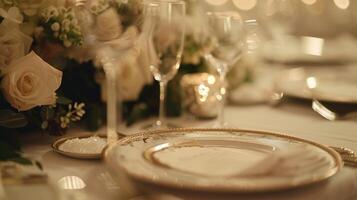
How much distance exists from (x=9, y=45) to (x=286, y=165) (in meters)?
0.47

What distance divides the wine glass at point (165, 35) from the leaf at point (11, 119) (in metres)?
0.26

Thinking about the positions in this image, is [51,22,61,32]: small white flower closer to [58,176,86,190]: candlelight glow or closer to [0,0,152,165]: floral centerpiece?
[0,0,152,165]: floral centerpiece

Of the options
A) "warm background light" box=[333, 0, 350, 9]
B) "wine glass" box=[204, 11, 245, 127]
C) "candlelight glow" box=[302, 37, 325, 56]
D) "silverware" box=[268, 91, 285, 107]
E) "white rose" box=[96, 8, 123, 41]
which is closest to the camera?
"white rose" box=[96, 8, 123, 41]

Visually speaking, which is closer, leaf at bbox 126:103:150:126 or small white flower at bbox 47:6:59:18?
small white flower at bbox 47:6:59:18

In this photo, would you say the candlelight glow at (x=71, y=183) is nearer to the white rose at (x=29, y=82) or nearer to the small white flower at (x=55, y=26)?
the white rose at (x=29, y=82)

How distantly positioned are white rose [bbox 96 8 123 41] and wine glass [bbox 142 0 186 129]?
114 millimetres

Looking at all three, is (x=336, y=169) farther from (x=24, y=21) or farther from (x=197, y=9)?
(x=197, y=9)

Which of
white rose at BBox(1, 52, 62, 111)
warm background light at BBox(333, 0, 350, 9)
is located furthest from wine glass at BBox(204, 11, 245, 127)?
warm background light at BBox(333, 0, 350, 9)

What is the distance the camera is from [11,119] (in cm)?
86

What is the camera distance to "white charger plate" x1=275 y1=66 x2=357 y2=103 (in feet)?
4.13

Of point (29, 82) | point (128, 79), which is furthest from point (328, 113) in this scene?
point (29, 82)

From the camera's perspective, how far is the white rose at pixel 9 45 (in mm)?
841

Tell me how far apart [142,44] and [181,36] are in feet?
0.27

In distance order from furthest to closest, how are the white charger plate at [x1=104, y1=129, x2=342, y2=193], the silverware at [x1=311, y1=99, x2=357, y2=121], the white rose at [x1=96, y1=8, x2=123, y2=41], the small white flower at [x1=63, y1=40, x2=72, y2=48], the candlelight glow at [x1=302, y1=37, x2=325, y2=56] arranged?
1. the candlelight glow at [x1=302, y1=37, x2=325, y2=56]
2. the silverware at [x1=311, y1=99, x2=357, y2=121]
3. the small white flower at [x1=63, y1=40, x2=72, y2=48]
4. the white rose at [x1=96, y1=8, x2=123, y2=41]
5. the white charger plate at [x1=104, y1=129, x2=342, y2=193]
